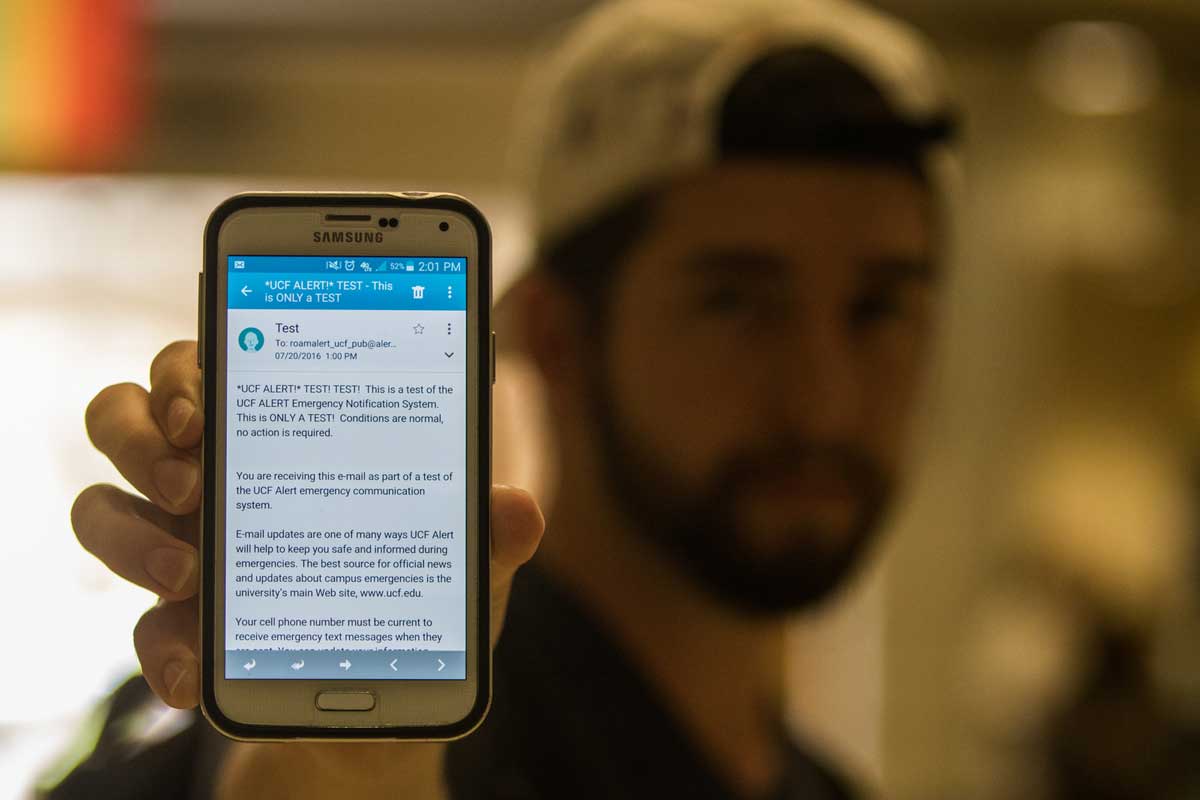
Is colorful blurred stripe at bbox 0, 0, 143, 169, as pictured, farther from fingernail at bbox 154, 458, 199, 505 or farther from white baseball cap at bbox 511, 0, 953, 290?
fingernail at bbox 154, 458, 199, 505

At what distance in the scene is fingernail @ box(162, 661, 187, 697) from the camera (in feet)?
0.77

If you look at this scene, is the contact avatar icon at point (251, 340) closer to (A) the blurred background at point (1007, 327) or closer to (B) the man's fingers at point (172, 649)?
(B) the man's fingers at point (172, 649)

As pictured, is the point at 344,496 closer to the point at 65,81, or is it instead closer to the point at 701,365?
the point at 701,365

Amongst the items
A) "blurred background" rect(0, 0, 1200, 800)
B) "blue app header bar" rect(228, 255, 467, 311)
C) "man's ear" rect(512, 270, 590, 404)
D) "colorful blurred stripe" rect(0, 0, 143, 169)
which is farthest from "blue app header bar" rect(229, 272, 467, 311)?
"blurred background" rect(0, 0, 1200, 800)

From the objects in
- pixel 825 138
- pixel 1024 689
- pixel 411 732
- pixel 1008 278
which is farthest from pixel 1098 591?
pixel 411 732

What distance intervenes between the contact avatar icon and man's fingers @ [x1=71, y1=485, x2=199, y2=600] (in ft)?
0.13

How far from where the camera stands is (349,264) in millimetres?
258

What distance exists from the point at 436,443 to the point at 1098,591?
2.14m

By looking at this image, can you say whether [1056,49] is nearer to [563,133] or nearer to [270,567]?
[563,133]

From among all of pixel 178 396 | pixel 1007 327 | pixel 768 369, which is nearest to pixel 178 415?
pixel 178 396

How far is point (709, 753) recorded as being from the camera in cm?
55

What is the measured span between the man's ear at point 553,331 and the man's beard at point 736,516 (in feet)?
0.05

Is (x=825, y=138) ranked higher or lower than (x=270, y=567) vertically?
higher

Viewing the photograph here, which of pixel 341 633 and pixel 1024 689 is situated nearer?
pixel 341 633
